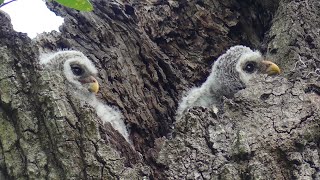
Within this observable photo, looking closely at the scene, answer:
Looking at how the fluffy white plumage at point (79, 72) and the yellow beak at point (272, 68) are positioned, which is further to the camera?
the fluffy white plumage at point (79, 72)

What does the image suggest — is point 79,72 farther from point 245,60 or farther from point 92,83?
point 245,60

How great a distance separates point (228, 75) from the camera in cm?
360

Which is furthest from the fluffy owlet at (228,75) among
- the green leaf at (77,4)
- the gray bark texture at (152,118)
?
the green leaf at (77,4)

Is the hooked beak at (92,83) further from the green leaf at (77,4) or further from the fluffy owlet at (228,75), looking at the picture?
the green leaf at (77,4)

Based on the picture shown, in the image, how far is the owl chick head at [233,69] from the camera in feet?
11.5

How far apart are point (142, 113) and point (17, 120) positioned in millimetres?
1020

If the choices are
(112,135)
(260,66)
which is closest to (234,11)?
(260,66)

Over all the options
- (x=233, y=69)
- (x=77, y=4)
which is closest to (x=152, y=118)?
(x=233, y=69)

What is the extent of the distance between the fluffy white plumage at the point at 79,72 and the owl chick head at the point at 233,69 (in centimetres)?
80

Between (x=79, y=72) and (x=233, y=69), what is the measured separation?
1022mm

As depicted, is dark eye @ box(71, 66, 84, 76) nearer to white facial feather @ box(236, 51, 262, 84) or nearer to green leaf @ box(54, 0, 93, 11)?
white facial feather @ box(236, 51, 262, 84)

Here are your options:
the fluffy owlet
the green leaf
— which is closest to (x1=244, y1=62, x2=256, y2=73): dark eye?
the fluffy owlet

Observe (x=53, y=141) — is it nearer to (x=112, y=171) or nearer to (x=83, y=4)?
(x=112, y=171)

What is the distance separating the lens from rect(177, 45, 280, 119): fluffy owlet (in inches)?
134
